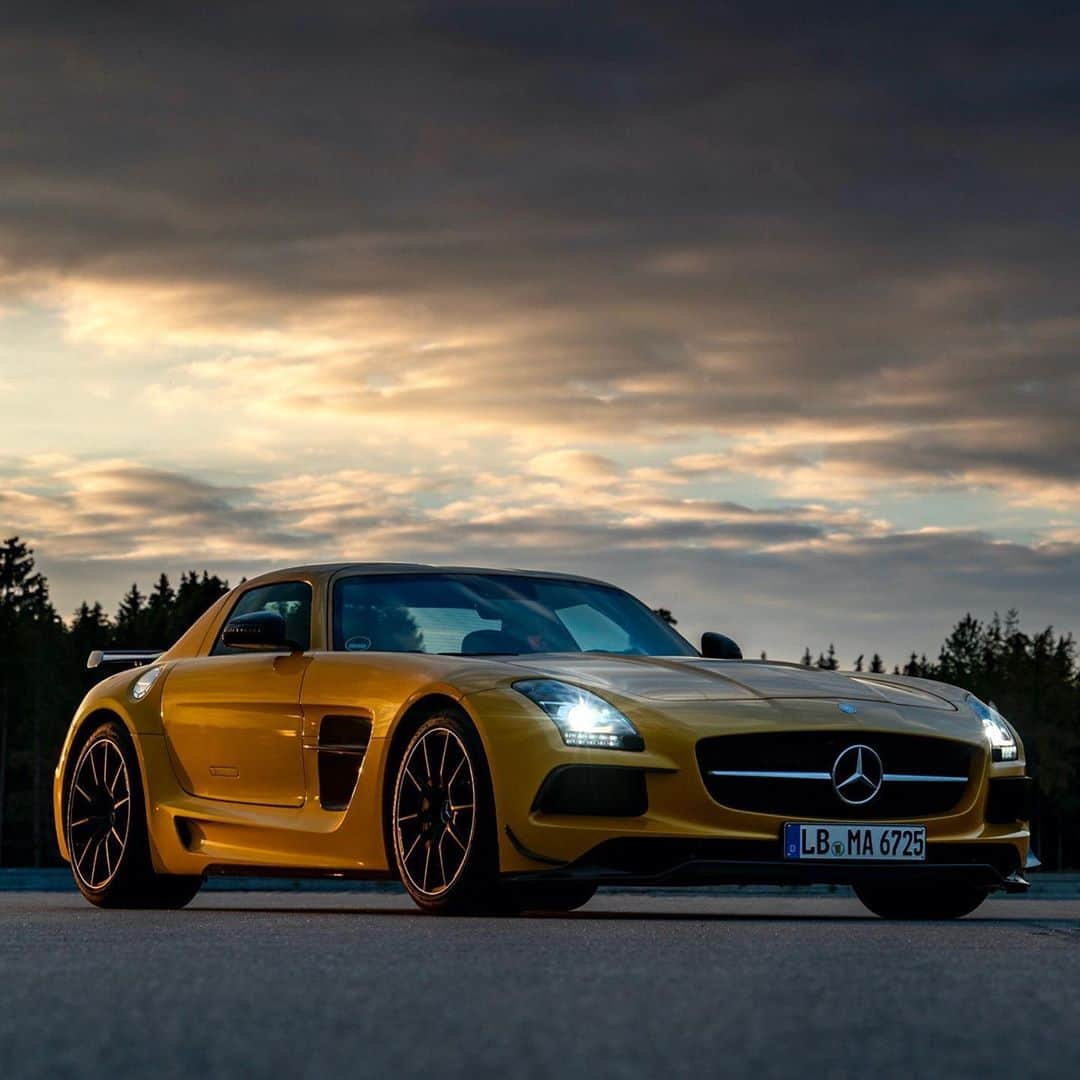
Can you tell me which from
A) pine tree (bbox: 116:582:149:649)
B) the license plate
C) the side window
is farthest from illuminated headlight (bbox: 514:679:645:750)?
pine tree (bbox: 116:582:149:649)

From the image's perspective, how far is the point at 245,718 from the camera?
10344 mm

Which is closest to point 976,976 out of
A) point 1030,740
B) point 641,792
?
point 641,792

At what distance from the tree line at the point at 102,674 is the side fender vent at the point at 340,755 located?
83278 mm

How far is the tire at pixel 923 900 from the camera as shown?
1021cm

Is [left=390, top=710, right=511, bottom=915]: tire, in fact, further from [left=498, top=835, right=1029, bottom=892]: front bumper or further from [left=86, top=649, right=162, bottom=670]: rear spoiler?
[left=86, top=649, right=162, bottom=670]: rear spoiler

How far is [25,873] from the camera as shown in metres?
26.5

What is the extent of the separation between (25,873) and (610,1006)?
22.6 meters

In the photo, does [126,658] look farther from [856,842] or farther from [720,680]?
[856,842]

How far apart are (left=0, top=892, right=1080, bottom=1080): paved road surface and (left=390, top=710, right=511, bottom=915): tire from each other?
3.10 ft

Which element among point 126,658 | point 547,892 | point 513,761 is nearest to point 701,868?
point 547,892

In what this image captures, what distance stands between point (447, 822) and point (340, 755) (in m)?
0.91

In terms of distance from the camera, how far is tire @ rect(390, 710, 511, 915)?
879 centimetres

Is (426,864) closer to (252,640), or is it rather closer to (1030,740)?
(252,640)

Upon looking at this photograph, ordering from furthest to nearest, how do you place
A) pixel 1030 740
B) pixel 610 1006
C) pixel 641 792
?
pixel 1030 740
pixel 641 792
pixel 610 1006
